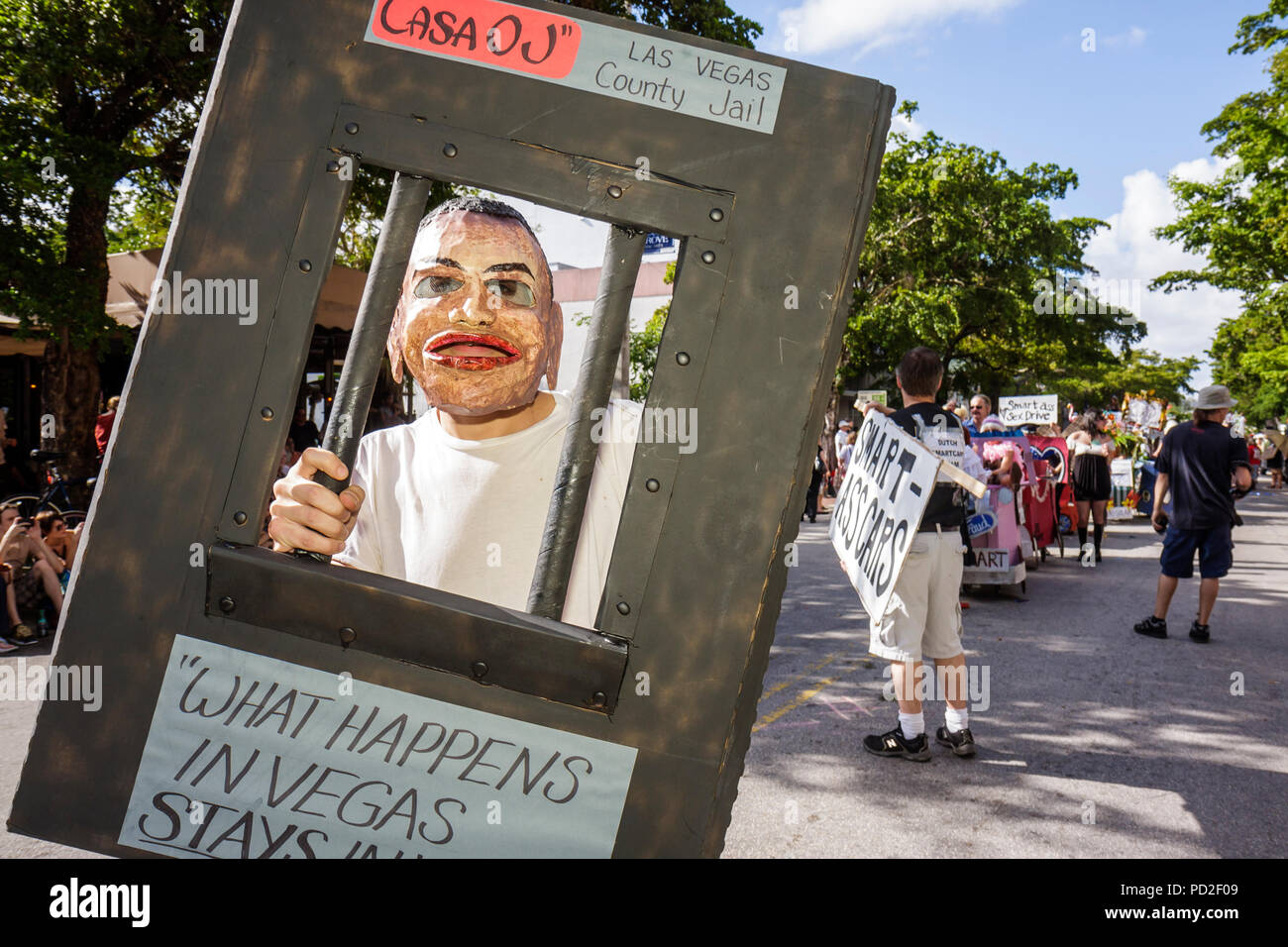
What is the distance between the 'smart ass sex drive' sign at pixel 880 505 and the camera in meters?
3.63

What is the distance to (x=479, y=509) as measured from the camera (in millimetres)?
1607

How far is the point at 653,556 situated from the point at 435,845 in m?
0.48

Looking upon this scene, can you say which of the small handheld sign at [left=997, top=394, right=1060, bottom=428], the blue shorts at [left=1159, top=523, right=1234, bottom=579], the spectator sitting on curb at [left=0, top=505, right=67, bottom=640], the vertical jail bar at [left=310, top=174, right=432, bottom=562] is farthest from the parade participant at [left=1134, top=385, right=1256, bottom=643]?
the small handheld sign at [left=997, top=394, right=1060, bottom=428]

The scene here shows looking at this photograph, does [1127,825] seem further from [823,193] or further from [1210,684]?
[823,193]

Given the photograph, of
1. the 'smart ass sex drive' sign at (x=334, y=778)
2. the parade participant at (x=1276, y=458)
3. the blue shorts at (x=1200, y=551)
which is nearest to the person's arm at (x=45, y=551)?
the 'smart ass sex drive' sign at (x=334, y=778)

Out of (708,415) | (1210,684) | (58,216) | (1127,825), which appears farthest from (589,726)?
(58,216)

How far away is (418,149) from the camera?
114cm

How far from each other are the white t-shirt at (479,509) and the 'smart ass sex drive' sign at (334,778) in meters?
0.38

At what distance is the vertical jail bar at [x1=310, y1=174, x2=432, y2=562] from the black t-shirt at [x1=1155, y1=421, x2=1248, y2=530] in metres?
7.09

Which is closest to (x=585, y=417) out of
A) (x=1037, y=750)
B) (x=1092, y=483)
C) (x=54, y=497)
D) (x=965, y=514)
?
(x=1037, y=750)

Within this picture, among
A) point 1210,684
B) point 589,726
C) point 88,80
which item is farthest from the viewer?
point 88,80

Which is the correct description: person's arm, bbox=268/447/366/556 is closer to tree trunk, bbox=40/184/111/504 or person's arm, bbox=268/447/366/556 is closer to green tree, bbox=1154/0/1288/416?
tree trunk, bbox=40/184/111/504

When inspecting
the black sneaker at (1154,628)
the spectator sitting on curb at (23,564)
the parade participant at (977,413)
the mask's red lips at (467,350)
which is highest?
the parade participant at (977,413)

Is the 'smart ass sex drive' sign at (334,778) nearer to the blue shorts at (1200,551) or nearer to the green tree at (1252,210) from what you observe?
the blue shorts at (1200,551)
